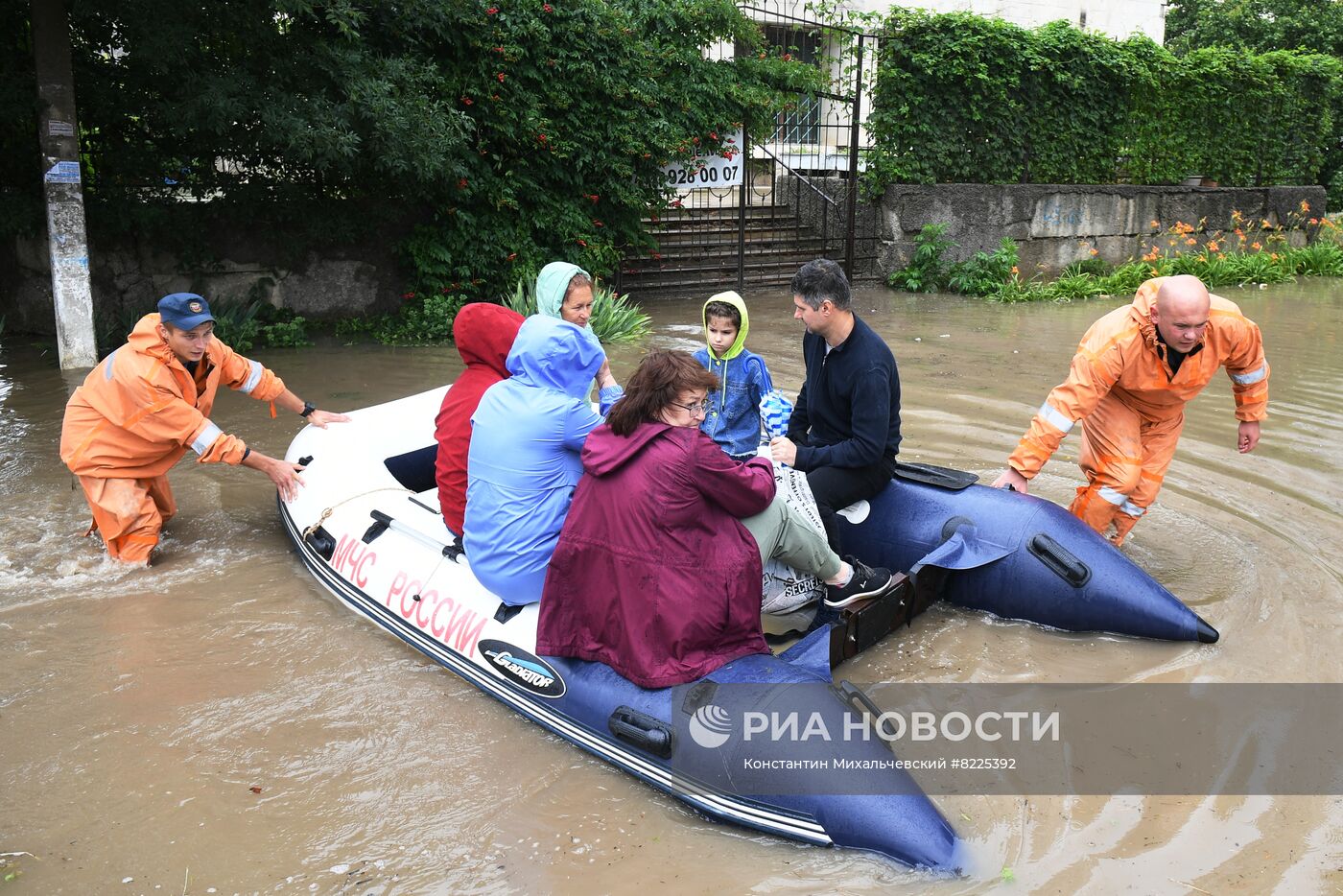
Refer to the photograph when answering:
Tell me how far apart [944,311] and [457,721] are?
29.5 feet

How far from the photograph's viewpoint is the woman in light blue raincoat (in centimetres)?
380

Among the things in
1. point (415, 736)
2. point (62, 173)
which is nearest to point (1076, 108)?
point (62, 173)

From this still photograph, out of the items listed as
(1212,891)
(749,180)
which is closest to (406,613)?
(1212,891)

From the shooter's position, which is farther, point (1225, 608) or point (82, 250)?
point (82, 250)

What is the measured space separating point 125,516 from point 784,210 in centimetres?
1035

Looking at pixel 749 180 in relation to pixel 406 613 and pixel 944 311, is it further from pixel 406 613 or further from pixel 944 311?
pixel 406 613

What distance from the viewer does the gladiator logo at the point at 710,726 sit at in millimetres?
3264

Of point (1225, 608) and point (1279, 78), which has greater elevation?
point (1279, 78)

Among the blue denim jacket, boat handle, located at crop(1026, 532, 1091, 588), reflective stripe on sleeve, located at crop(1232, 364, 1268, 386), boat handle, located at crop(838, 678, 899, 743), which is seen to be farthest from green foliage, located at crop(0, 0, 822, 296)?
boat handle, located at crop(838, 678, 899, 743)

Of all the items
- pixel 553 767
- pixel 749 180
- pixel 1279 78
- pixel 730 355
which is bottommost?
pixel 553 767

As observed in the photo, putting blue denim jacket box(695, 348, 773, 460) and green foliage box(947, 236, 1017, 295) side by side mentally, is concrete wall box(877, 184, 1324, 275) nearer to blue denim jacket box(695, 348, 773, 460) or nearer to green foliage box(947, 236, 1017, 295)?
green foliage box(947, 236, 1017, 295)

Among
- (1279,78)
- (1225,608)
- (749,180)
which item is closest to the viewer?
(1225,608)

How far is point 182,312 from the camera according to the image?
16.0ft

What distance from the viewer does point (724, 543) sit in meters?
3.42
